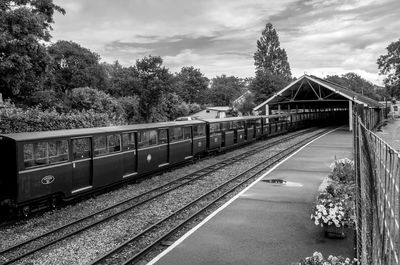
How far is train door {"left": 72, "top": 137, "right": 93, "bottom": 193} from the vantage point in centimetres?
1155

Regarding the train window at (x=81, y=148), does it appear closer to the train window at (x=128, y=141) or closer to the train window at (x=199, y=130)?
the train window at (x=128, y=141)

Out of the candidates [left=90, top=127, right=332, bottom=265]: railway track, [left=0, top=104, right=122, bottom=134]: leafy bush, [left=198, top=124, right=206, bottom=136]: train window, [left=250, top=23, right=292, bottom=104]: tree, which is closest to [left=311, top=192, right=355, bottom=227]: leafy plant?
[left=90, top=127, right=332, bottom=265]: railway track

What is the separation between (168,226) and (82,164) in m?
4.01

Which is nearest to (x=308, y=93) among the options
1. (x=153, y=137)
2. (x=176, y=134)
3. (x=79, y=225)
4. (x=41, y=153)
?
(x=176, y=134)

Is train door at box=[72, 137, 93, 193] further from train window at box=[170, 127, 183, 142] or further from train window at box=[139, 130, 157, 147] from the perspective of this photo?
train window at box=[170, 127, 183, 142]

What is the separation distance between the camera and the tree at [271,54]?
8412 cm

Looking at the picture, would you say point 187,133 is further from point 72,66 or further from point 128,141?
point 72,66

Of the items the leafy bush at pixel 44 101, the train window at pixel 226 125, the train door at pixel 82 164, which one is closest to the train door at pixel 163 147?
the train door at pixel 82 164

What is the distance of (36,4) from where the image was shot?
27969 mm

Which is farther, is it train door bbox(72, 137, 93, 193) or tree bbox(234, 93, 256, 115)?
tree bbox(234, 93, 256, 115)

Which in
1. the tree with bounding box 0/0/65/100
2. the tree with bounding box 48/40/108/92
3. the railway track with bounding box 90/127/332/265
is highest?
the tree with bounding box 48/40/108/92

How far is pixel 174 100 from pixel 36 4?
94.5 feet

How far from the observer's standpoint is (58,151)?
11.0m

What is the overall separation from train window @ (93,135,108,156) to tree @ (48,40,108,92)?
148 ft
